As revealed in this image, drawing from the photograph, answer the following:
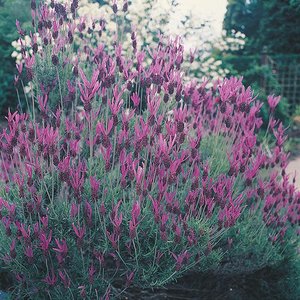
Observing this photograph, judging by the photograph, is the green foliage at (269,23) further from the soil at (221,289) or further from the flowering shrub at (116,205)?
the flowering shrub at (116,205)

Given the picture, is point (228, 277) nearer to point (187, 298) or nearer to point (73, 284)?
point (187, 298)

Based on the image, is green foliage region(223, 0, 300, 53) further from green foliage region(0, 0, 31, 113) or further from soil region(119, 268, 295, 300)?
soil region(119, 268, 295, 300)

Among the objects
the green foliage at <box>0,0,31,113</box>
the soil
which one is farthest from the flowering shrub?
the green foliage at <box>0,0,31,113</box>

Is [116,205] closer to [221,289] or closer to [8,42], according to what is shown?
[221,289]

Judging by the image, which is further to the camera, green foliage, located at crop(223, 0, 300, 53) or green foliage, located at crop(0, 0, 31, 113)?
green foliage, located at crop(223, 0, 300, 53)

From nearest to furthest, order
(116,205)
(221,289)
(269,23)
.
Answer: (116,205)
(221,289)
(269,23)

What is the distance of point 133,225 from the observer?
2.46m

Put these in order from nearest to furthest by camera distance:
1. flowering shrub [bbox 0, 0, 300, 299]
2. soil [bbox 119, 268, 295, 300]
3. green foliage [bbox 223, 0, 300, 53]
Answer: flowering shrub [bbox 0, 0, 300, 299], soil [bbox 119, 268, 295, 300], green foliage [bbox 223, 0, 300, 53]

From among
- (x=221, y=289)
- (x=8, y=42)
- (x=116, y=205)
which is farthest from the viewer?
(x=8, y=42)

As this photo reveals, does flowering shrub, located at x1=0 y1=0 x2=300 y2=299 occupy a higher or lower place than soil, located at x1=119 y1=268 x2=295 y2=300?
higher

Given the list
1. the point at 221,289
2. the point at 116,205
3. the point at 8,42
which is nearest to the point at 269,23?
the point at 8,42

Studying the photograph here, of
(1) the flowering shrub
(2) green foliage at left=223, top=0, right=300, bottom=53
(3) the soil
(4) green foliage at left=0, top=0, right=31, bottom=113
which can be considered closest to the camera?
(1) the flowering shrub

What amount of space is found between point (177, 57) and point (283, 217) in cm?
139

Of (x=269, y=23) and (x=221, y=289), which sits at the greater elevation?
(x=269, y=23)
